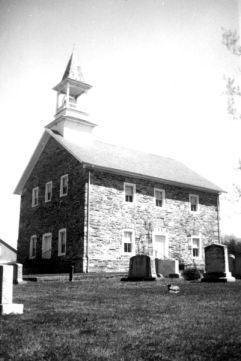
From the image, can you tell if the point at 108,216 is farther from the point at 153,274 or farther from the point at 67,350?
the point at 67,350

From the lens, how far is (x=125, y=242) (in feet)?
82.4

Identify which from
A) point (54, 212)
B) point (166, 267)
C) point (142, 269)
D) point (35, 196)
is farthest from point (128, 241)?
point (35, 196)

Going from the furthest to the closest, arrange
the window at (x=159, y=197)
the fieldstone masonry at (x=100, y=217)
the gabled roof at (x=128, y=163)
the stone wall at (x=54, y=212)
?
the window at (x=159, y=197) → the gabled roof at (x=128, y=163) → the stone wall at (x=54, y=212) → the fieldstone masonry at (x=100, y=217)

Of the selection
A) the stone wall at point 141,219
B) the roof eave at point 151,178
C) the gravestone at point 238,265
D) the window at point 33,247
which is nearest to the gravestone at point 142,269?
the gravestone at point 238,265

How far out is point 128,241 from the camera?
995 inches

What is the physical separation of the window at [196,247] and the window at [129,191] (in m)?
5.77

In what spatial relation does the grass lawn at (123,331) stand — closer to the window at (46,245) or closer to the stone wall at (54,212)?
the stone wall at (54,212)

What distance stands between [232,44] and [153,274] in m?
9.79

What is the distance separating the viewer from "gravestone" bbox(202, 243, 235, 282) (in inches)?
649

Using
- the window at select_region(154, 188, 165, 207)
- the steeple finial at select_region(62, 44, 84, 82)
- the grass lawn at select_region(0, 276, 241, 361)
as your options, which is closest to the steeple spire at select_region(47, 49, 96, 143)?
the steeple finial at select_region(62, 44, 84, 82)

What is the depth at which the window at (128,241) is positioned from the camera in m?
25.0

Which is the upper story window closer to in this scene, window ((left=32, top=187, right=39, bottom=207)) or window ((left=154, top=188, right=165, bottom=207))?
window ((left=32, top=187, right=39, bottom=207))

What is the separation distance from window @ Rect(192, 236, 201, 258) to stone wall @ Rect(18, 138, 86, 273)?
8.83 metres

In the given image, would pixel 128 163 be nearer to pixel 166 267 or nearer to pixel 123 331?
pixel 166 267
